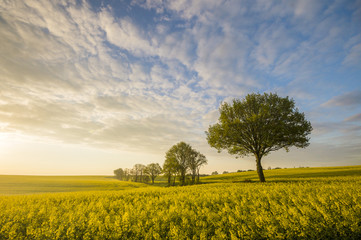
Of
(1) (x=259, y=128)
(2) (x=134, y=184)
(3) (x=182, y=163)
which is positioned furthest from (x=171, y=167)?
(1) (x=259, y=128)

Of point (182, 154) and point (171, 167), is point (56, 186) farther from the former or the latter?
point (182, 154)

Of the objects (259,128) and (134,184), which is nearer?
(259,128)

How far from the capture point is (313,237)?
4.71 metres

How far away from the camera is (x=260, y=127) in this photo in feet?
87.6

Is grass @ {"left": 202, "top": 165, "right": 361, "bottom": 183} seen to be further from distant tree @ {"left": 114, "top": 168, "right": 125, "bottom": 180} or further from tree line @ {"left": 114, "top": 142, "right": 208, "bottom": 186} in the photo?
distant tree @ {"left": 114, "top": 168, "right": 125, "bottom": 180}

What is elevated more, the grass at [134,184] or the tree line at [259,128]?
the tree line at [259,128]

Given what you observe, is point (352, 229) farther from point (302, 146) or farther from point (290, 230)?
point (302, 146)

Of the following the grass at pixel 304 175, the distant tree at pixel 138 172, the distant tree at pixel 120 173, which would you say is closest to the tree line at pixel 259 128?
the grass at pixel 304 175

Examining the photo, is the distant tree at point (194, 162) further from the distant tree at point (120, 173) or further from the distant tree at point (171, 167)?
the distant tree at point (120, 173)

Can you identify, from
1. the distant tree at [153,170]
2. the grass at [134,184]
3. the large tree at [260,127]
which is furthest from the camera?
the distant tree at [153,170]

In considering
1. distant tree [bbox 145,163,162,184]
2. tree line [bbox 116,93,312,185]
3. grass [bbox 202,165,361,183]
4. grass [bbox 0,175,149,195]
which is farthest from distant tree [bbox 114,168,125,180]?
tree line [bbox 116,93,312,185]

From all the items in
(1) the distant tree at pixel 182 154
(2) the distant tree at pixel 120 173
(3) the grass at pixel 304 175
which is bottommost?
(2) the distant tree at pixel 120 173

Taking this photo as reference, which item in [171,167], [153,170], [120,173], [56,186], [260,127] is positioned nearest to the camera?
[260,127]

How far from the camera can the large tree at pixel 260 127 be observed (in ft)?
85.9
